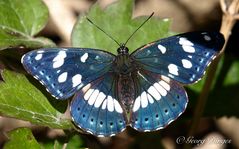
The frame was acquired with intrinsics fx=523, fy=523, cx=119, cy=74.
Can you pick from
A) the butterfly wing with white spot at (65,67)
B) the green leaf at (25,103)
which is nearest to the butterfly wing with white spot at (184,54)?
the butterfly wing with white spot at (65,67)

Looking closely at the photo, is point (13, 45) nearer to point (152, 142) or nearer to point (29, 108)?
point (29, 108)

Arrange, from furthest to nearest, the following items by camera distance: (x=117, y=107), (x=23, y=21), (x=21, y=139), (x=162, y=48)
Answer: (x=23, y=21)
(x=162, y=48)
(x=117, y=107)
(x=21, y=139)

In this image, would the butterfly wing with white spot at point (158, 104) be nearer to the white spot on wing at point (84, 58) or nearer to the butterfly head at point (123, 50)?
the butterfly head at point (123, 50)

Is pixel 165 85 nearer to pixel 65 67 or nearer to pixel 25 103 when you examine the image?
pixel 65 67

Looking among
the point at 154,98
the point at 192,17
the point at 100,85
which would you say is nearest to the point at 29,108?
the point at 100,85

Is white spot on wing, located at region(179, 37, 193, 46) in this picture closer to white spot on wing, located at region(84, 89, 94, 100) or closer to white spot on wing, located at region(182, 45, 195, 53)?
white spot on wing, located at region(182, 45, 195, 53)

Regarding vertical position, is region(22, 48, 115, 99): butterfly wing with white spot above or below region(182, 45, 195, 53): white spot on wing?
below

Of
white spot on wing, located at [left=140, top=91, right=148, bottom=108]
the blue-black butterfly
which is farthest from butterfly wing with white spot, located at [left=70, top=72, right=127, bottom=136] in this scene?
white spot on wing, located at [left=140, top=91, right=148, bottom=108]

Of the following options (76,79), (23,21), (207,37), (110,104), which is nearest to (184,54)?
(207,37)
